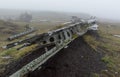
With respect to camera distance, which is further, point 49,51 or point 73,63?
point 73,63

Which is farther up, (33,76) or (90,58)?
(33,76)

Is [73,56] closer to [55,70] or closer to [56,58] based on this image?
[56,58]

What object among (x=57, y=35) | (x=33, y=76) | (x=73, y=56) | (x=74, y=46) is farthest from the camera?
(x=57, y=35)

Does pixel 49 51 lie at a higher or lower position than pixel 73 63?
higher

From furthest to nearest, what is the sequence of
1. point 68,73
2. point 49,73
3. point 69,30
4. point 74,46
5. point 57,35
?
point 69,30 → point 57,35 → point 74,46 → point 68,73 → point 49,73

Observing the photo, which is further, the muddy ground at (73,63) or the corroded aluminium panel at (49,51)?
the muddy ground at (73,63)

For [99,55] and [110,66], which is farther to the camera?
[99,55]

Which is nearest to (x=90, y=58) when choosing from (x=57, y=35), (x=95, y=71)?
(x=95, y=71)

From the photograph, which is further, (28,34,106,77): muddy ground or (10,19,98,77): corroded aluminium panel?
(28,34,106,77): muddy ground
